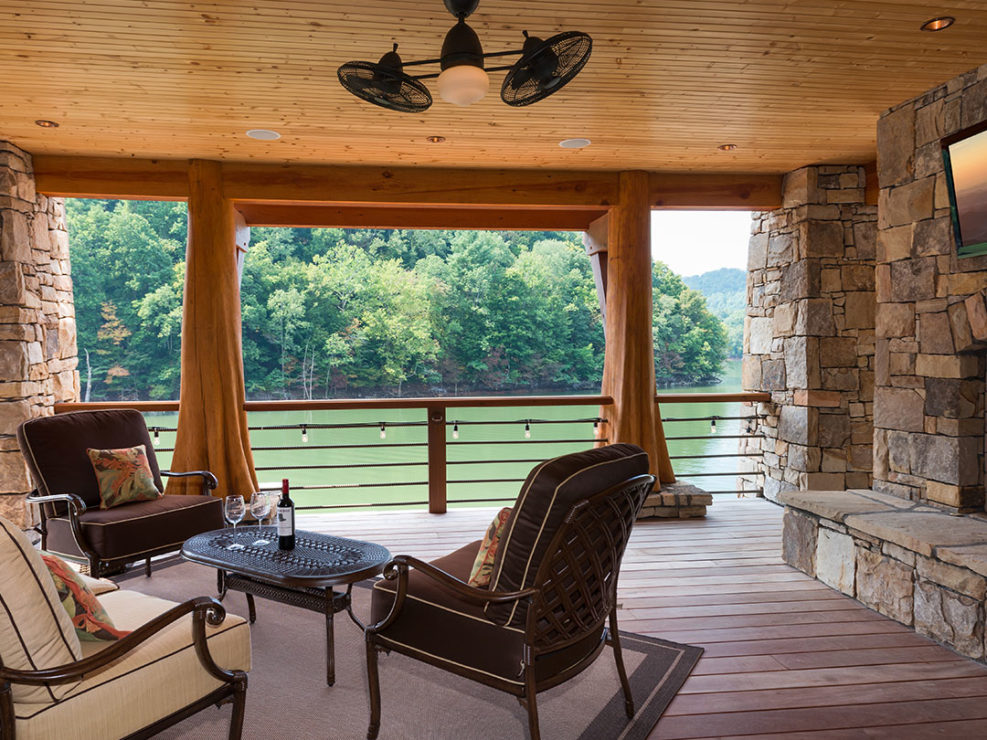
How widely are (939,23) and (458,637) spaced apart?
10.9ft

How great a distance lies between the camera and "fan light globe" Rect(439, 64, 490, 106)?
2424 mm

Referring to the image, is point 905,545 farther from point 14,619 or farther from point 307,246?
point 307,246

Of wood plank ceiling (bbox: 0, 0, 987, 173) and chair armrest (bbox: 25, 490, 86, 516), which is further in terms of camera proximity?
chair armrest (bbox: 25, 490, 86, 516)

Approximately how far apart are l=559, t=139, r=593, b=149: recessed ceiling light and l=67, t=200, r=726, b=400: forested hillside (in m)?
13.8

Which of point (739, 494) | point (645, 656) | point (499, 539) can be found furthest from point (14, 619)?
point (739, 494)

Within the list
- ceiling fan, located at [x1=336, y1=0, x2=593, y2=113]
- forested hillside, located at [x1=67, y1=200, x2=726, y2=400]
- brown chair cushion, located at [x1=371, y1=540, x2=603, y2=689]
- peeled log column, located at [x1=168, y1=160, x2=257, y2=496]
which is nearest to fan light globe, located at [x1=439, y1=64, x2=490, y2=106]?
ceiling fan, located at [x1=336, y1=0, x2=593, y2=113]

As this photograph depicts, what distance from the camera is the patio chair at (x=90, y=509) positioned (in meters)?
3.41

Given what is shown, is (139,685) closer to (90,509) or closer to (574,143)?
(90,509)

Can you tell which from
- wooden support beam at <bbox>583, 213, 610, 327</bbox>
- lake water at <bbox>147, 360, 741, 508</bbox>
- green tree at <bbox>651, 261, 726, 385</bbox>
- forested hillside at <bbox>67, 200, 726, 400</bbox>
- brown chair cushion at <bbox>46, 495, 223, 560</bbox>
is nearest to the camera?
brown chair cushion at <bbox>46, 495, 223, 560</bbox>

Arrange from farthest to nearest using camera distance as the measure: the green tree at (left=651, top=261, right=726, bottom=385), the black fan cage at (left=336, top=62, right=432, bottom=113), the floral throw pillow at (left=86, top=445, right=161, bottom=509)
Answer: the green tree at (left=651, top=261, right=726, bottom=385), the floral throw pillow at (left=86, top=445, right=161, bottom=509), the black fan cage at (left=336, top=62, right=432, bottom=113)

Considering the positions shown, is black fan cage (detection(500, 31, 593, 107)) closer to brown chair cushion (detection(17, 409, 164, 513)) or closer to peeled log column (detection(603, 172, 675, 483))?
peeled log column (detection(603, 172, 675, 483))

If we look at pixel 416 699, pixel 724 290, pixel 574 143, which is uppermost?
pixel 724 290

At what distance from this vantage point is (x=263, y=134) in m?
4.48

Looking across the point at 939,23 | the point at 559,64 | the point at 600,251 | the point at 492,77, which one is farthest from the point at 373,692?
the point at 600,251
